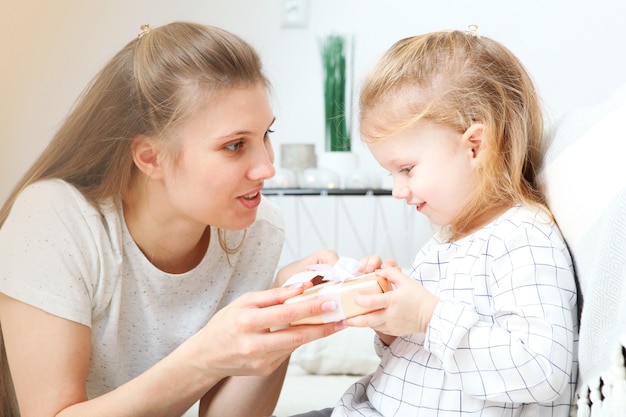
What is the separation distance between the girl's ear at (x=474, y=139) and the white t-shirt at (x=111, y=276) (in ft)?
1.75

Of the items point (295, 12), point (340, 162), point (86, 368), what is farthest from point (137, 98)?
point (295, 12)

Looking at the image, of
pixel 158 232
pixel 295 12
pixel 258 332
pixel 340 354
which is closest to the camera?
pixel 258 332

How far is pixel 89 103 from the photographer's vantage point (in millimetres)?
1372

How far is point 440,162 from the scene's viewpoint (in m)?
1.17

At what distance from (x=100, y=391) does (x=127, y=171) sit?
0.43 meters

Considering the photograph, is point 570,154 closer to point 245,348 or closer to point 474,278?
point 474,278

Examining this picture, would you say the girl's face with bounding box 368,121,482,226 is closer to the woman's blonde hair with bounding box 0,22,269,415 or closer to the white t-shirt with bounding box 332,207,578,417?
the white t-shirt with bounding box 332,207,578,417

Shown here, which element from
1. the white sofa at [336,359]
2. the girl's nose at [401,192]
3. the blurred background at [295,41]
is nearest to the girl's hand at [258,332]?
the girl's nose at [401,192]

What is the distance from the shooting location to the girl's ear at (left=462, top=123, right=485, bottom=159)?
1152 millimetres

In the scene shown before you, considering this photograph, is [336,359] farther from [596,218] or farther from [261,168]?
[596,218]

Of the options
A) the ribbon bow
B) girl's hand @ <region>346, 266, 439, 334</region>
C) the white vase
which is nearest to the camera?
girl's hand @ <region>346, 266, 439, 334</region>

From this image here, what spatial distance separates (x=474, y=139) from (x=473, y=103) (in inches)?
2.2

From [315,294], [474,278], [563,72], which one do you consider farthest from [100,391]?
[563,72]

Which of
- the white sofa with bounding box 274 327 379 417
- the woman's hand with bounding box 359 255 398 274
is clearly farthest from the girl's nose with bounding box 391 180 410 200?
the white sofa with bounding box 274 327 379 417
